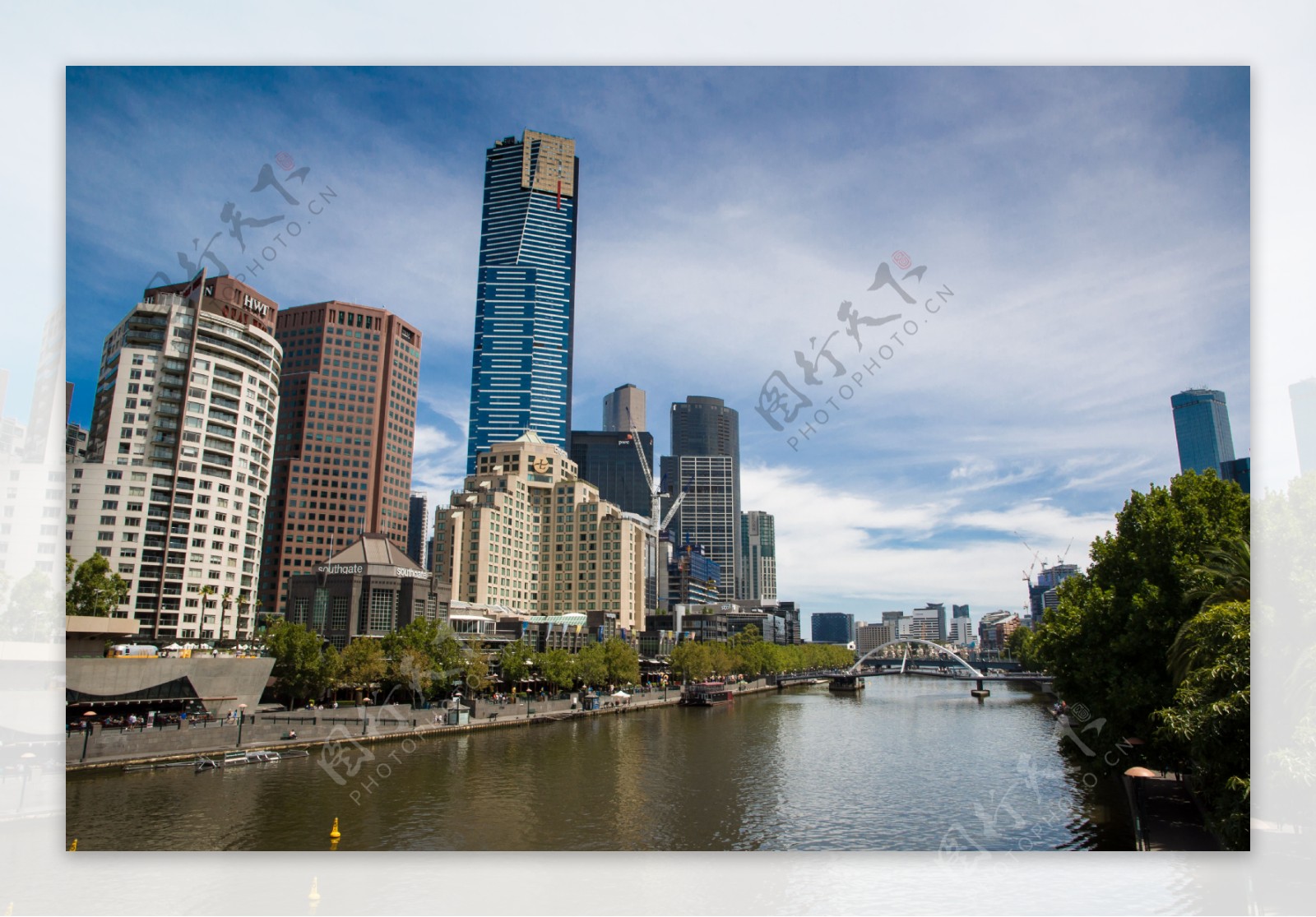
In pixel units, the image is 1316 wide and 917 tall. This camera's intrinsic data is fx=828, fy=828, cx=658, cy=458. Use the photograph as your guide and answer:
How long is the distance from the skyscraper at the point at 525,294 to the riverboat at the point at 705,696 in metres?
81.2

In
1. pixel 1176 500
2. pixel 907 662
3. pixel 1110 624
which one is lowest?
pixel 907 662

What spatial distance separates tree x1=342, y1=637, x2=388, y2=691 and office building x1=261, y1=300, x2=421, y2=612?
72307 mm

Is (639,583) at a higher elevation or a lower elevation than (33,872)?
higher

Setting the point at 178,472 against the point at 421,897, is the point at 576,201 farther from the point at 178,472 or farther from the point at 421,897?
the point at 421,897

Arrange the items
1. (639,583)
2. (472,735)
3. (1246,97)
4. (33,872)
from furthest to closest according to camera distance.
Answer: (639,583), (472,735), (33,872), (1246,97)

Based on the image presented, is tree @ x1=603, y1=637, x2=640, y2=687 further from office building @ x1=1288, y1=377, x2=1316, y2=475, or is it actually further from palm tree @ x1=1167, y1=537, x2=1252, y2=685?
office building @ x1=1288, y1=377, x2=1316, y2=475

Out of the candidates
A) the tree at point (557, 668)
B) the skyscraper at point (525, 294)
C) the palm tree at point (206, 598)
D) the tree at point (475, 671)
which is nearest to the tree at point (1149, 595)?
the tree at point (475, 671)

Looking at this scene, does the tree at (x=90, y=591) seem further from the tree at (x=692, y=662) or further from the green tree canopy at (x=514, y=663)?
the tree at (x=692, y=662)

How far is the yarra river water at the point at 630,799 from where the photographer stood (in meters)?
27.4

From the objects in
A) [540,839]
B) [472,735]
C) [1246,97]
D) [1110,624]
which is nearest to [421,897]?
[540,839]

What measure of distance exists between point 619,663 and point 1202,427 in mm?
68948

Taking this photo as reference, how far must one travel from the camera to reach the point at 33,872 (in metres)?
22.4

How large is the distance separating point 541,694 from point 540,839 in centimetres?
5242

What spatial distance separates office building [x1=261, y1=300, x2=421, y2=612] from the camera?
13475 cm
